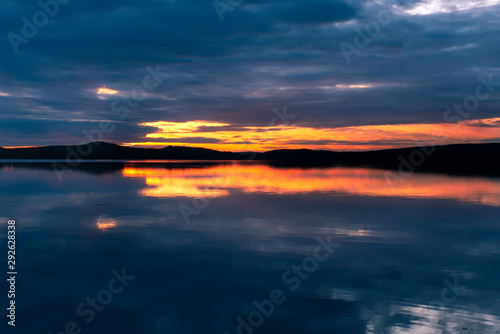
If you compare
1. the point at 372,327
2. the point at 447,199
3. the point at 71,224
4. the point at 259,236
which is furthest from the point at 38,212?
the point at 447,199

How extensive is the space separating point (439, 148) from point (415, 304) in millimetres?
179464

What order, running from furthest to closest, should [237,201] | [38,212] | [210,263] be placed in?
[237,201], [38,212], [210,263]

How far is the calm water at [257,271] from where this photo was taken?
860 cm

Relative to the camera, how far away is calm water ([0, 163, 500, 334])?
8602 mm

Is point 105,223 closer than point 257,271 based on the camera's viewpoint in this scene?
No

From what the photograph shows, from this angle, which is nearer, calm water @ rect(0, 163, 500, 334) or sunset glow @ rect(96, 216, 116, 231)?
calm water @ rect(0, 163, 500, 334)

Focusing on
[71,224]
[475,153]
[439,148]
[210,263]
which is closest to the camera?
[210,263]

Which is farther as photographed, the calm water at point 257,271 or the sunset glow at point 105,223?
the sunset glow at point 105,223

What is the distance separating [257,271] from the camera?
11.8m

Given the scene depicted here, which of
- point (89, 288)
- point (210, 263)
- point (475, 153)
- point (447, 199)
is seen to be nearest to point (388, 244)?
point (210, 263)

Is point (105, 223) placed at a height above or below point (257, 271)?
above

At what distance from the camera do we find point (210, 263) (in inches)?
495

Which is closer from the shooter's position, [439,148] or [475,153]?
[475,153]

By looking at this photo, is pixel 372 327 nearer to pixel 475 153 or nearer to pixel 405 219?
pixel 405 219
